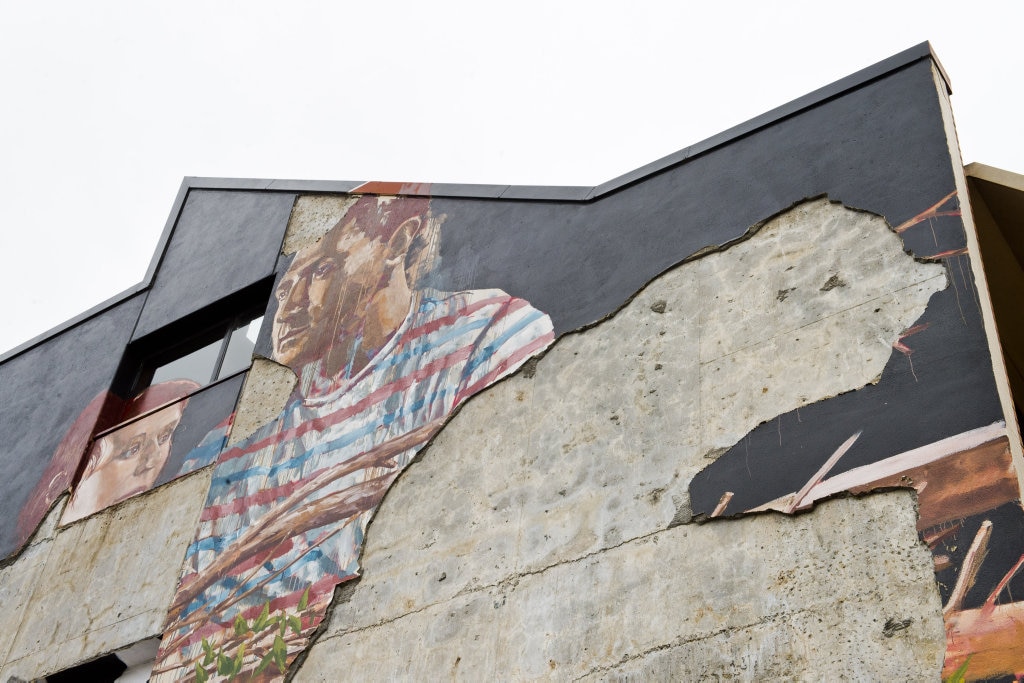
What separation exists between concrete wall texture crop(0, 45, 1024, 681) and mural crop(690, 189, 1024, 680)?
12 mm

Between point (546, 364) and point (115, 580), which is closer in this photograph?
point (546, 364)

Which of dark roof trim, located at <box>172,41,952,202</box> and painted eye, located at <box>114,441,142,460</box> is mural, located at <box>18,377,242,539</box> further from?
dark roof trim, located at <box>172,41,952,202</box>

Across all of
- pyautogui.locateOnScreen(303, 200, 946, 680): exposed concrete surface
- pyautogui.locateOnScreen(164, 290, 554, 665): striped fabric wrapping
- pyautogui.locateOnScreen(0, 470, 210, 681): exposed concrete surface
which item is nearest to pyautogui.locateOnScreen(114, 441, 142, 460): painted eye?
pyautogui.locateOnScreen(0, 470, 210, 681): exposed concrete surface

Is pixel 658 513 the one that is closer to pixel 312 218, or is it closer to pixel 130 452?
pixel 130 452

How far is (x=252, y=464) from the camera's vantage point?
767 centimetres

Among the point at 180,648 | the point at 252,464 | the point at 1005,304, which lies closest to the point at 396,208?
the point at 252,464

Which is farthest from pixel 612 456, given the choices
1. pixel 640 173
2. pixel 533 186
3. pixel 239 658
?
pixel 533 186

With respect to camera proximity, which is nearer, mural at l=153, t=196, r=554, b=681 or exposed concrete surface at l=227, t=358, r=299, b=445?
mural at l=153, t=196, r=554, b=681

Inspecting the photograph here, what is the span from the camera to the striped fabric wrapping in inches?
265

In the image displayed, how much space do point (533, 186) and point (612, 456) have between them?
8.19 ft

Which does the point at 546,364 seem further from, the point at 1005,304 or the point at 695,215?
the point at 1005,304

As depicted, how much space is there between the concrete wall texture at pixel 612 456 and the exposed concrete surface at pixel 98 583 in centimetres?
2

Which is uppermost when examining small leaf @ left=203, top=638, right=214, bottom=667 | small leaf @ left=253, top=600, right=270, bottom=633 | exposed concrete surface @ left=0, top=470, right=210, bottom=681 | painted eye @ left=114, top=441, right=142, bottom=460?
painted eye @ left=114, top=441, right=142, bottom=460

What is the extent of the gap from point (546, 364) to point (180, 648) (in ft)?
8.81
